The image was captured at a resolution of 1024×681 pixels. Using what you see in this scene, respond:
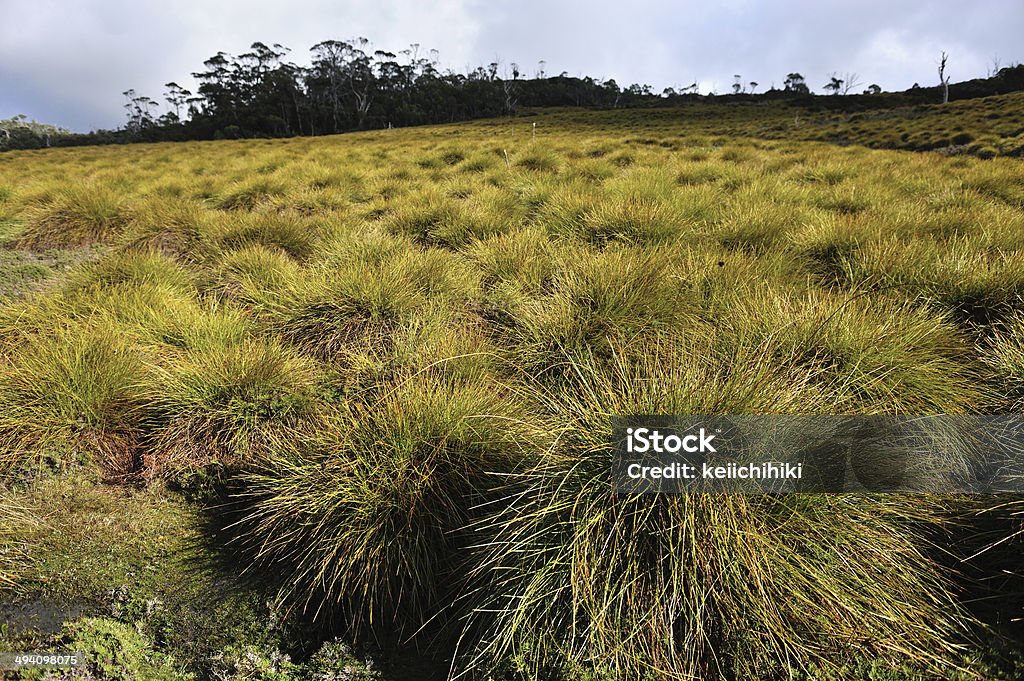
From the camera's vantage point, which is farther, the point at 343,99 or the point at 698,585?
the point at 343,99

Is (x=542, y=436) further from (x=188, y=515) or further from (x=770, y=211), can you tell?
(x=770, y=211)

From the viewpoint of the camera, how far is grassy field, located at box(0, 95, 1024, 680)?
1419 millimetres

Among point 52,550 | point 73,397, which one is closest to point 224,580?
point 52,550

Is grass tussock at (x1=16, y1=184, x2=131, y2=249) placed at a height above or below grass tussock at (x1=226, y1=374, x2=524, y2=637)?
above

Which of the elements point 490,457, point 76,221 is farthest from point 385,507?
point 76,221

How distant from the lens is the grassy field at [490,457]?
1419 mm

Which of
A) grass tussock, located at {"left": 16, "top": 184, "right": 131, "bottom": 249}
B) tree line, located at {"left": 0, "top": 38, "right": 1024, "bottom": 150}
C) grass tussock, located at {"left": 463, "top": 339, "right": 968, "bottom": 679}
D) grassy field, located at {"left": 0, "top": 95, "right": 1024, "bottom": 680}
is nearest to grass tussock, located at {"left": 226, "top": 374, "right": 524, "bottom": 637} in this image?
grassy field, located at {"left": 0, "top": 95, "right": 1024, "bottom": 680}

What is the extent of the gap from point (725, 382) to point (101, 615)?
2.64 m

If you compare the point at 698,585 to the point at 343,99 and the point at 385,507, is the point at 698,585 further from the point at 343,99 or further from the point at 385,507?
the point at 343,99

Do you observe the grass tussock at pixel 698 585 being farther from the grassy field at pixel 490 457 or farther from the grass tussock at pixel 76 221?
the grass tussock at pixel 76 221

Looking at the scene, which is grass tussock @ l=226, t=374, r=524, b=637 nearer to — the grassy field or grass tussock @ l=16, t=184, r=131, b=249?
the grassy field

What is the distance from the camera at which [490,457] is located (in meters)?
1.98

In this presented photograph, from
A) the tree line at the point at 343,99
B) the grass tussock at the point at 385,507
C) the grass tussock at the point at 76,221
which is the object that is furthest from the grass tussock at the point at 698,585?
the tree line at the point at 343,99

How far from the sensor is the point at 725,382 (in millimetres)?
1841
